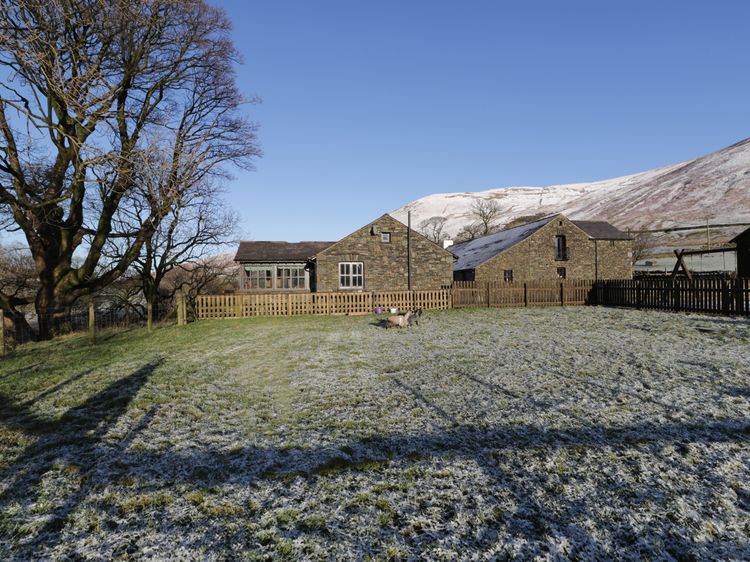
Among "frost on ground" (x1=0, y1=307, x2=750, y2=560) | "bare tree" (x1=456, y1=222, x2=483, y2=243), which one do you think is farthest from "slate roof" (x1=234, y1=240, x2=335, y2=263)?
"bare tree" (x1=456, y1=222, x2=483, y2=243)

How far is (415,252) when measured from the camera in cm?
2805

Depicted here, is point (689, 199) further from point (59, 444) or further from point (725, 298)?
point (59, 444)

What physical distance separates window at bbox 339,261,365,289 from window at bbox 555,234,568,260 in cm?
1933

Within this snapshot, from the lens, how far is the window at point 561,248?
34688mm

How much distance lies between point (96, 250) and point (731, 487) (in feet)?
71.6

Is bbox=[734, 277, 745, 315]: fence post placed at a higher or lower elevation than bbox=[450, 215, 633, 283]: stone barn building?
lower

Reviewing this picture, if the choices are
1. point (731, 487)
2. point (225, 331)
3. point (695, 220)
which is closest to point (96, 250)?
point (225, 331)

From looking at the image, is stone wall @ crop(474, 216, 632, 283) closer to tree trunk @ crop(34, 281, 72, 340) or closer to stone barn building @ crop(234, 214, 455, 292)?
stone barn building @ crop(234, 214, 455, 292)

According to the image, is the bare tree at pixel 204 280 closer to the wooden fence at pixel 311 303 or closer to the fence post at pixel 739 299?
the wooden fence at pixel 311 303

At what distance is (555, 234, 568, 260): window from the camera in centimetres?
3469

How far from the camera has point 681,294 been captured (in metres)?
18.7

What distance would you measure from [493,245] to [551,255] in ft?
17.4

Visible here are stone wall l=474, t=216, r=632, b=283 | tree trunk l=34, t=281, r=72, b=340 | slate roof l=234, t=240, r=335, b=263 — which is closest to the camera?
tree trunk l=34, t=281, r=72, b=340

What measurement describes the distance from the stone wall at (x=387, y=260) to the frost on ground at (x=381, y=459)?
18.3 m
